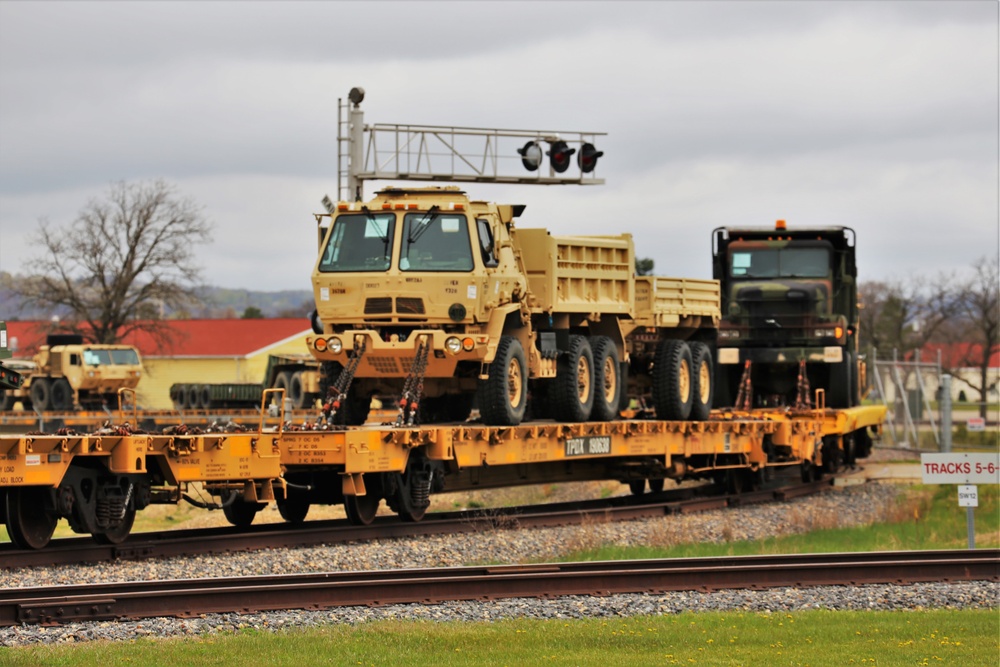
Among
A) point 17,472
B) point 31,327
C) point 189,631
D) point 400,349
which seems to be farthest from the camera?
point 31,327

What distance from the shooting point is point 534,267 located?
63.5 feet

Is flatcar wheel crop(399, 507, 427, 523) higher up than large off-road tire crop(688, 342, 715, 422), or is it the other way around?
large off-road tire crop(688, 342, 715, 422)

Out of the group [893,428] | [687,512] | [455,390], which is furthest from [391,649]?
[893,428]

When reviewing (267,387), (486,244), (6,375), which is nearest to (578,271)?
(486,244)

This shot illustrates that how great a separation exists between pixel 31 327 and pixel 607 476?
2394 inches

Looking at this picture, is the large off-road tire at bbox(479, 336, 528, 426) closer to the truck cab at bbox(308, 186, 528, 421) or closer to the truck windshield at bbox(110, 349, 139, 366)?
the truck cab at bbox(308, 186, 528, 421)

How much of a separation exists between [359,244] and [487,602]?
6852mm

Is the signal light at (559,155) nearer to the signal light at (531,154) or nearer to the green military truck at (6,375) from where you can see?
the signal light at (531,154)

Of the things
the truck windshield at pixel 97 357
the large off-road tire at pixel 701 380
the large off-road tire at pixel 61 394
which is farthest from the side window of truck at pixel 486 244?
the large off-road tire at pixel 61 394

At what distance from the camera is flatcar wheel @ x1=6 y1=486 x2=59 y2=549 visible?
14078mm

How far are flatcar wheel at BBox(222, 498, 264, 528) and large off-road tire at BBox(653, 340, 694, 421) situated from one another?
7.47 meters

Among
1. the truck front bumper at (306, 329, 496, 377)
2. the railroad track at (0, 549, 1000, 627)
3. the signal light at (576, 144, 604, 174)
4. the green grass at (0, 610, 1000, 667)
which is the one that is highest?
the signal light at (576, 144, 604, 174)

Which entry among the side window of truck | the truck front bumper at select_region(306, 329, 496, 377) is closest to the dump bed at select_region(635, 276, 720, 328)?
the side window of truck

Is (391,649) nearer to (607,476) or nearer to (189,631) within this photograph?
(189,631)
